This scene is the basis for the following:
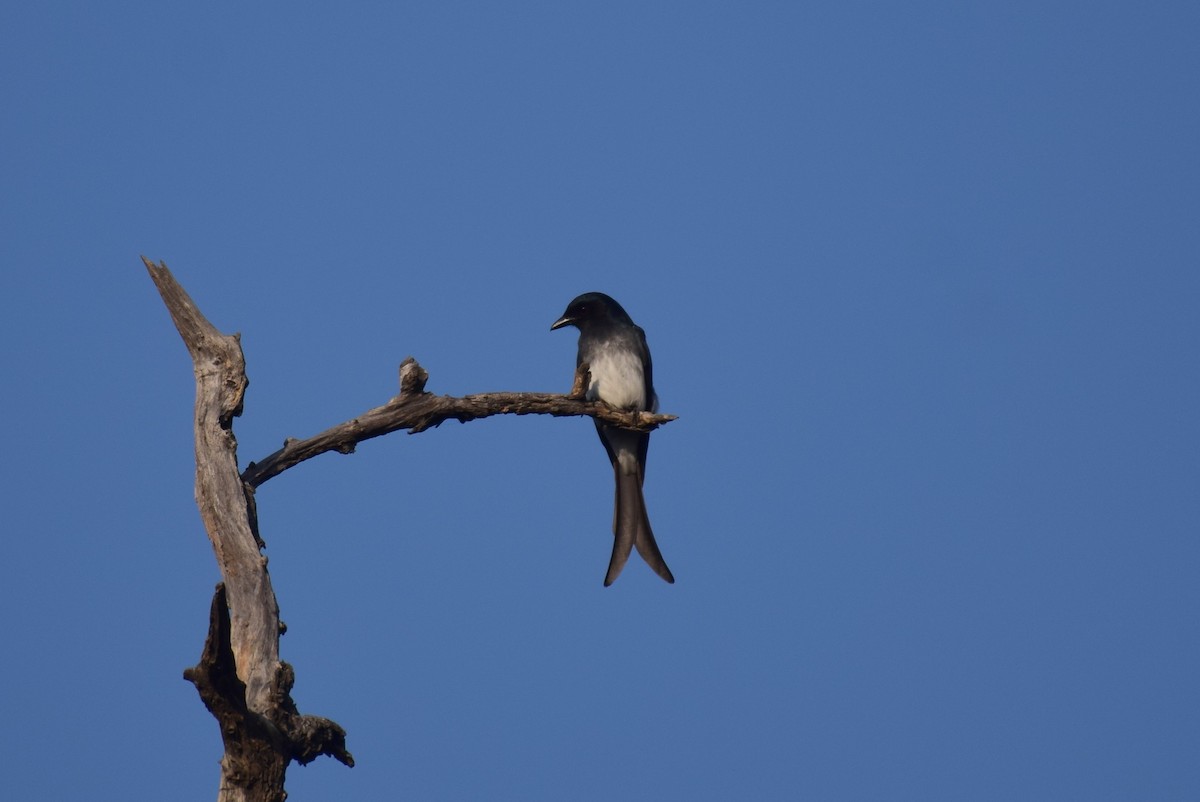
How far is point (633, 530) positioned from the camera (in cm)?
845

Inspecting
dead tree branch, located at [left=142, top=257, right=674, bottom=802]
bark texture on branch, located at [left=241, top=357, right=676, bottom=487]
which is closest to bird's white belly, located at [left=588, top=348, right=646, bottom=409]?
A: bark texture on branch, located at [left=241, top=357, right=676, bottom=487]

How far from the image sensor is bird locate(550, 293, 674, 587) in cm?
838

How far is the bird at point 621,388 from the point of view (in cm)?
838

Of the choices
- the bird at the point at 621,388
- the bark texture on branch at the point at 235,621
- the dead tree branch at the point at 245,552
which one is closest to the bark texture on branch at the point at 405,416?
the dead tree branch at the point at 245,552

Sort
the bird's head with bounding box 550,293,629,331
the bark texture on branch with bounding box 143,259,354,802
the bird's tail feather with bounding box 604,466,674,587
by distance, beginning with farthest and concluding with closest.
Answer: the bird's head with bounding box 550,293,629,331 < the bird's tail feather with bounding box 604,466,674,587 < the bark texture on branch with bounding box 143,259,354,802

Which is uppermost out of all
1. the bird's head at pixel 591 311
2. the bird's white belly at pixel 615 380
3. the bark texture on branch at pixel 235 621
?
the bird's head at pixel 591 311

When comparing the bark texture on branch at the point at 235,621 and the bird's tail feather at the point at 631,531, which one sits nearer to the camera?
the bark texture on branch at the point at 235,621

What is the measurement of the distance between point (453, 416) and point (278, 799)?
7.12 feet

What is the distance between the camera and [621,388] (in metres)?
8.62

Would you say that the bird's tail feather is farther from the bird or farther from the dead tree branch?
the dead tree branch

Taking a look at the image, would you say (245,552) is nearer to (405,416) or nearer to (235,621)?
(235,621)

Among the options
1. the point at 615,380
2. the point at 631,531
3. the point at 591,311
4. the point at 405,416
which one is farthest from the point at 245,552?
the point at 591,311

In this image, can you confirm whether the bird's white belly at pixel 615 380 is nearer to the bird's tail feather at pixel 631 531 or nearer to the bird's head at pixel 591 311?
the bird's head at pixel 591 311

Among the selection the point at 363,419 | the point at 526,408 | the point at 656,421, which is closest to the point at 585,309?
the point at 656,421
